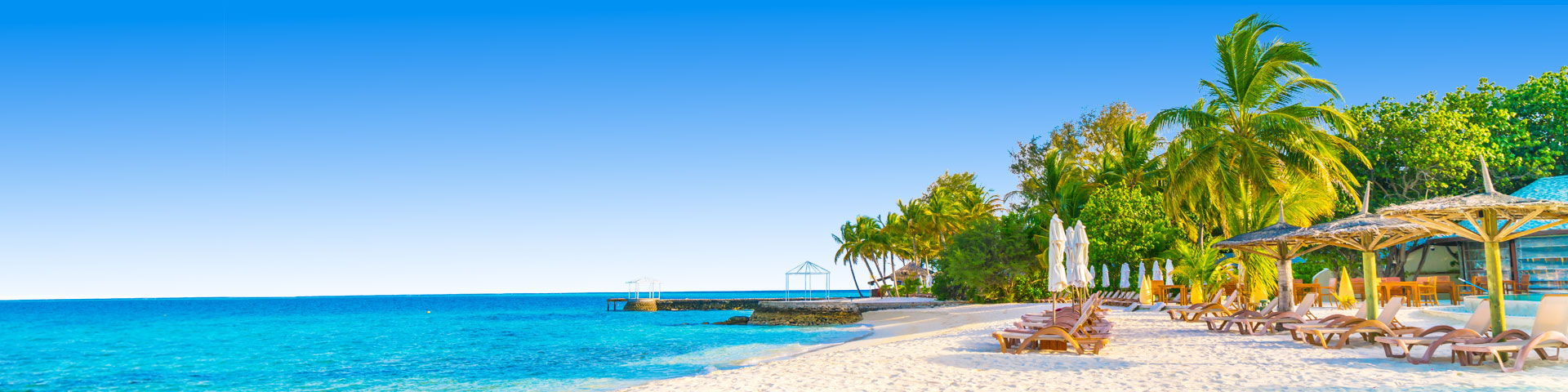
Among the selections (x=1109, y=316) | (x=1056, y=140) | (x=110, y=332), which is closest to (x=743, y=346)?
(x=1109, y=316)

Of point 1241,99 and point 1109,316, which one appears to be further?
point 1109,316

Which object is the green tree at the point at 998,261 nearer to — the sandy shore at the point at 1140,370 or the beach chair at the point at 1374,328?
the sandy shore at the point at 1140,370

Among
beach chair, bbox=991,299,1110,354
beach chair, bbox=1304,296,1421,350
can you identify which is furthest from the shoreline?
beach chair, bbox=1304,296,1421,350

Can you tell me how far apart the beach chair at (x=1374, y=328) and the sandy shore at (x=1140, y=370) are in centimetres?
19

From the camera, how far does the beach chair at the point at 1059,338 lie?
34.2 ft

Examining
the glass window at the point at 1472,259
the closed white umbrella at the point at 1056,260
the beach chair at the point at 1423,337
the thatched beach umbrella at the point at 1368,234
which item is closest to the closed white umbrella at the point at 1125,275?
the glass window at the point at 1472,259

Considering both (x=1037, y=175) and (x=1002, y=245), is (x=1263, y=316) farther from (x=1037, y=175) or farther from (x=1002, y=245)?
(x=1037, y=175)

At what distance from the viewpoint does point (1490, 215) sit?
896cm

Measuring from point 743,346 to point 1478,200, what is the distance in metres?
15.5

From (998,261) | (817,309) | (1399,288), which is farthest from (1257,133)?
(817,309)

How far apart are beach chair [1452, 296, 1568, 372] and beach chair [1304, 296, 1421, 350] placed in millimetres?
864

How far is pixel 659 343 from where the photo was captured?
23672 mm

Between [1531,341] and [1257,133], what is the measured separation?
1004 centimetres

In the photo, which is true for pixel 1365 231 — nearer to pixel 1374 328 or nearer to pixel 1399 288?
pixel 1374 328
